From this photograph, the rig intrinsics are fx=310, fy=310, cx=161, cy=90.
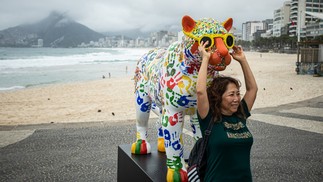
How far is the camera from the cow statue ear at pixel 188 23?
2.35m

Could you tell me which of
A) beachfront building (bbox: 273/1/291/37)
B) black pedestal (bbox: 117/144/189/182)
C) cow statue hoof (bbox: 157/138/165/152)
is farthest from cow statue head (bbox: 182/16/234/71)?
beachfront building (bbox: 273/1/291/37)

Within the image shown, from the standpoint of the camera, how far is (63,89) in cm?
1766

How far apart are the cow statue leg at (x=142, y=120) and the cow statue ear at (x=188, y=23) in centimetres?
116

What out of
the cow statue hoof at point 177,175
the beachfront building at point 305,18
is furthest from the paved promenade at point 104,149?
the beachfront building at point 305,18

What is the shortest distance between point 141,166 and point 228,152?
56.5 inches

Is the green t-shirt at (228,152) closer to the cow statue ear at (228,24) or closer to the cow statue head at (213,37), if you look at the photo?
the cow statue head at (213,37)

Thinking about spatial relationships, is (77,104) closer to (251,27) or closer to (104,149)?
(104,149)

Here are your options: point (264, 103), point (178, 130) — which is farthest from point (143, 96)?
point (264, 103)

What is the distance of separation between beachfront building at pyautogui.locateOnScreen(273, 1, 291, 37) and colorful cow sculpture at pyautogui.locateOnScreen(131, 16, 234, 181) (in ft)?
390

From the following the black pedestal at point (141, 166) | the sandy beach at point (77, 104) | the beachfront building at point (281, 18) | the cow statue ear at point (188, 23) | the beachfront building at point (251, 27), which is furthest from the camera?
the beachfront building at point (251, 27)

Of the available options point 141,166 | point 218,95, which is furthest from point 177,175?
point 218,95

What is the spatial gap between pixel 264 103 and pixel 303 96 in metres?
2.42

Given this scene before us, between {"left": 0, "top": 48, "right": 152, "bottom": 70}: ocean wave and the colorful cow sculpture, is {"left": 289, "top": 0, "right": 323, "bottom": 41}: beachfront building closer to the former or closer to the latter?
{"left": 0, "top": 48, "right": 152, "bottom": 70}: ocean wave

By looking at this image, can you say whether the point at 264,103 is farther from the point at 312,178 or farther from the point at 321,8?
the point at 321,8
